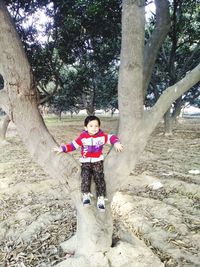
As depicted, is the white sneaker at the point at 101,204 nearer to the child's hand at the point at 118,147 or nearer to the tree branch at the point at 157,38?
the child's hand at the point at 118,147

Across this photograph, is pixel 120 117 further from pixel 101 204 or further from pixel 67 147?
pixel 101 204

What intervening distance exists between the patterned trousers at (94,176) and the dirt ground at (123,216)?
0.80 metres

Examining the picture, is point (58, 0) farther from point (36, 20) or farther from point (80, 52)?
point (80, 52)

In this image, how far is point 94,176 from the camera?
289cm

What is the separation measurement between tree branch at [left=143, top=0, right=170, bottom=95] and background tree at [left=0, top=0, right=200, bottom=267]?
0.39 meters

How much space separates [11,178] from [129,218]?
333 cm

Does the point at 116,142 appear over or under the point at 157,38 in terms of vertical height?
under

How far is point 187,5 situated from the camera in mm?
12578

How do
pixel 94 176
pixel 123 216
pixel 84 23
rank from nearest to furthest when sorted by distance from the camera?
pixel 94 176
pixel 123 216
pixel 84 23

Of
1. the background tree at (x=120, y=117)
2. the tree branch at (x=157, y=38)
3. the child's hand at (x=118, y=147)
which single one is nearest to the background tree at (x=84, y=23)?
the tree branch at (x=157, y=38)

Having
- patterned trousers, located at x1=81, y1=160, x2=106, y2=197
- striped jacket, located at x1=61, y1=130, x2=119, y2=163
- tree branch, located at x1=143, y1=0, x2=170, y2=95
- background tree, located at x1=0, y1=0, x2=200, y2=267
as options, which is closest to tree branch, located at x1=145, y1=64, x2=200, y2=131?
background tree, located at x1=0, y1=0, x2=200, y2=267

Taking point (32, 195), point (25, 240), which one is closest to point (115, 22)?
point (32, 195)

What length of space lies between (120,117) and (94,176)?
0.66m

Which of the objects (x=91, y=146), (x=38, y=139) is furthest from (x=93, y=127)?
(x=38, y=139)
